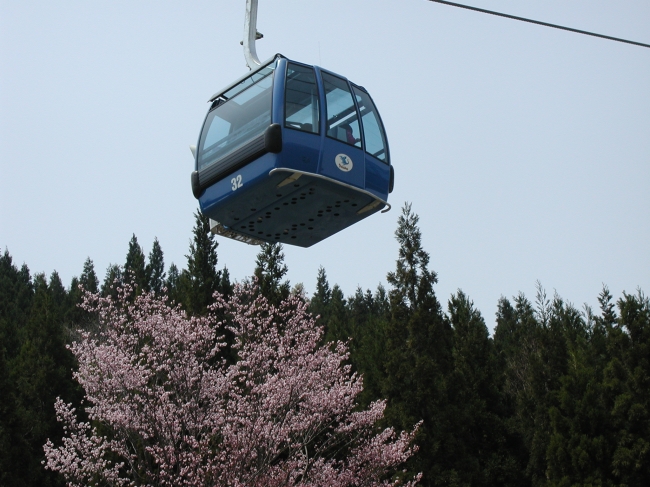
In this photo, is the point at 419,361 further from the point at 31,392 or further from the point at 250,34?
the point at 250,34

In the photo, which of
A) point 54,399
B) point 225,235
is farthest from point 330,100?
point 54,399

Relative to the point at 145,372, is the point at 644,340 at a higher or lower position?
higher

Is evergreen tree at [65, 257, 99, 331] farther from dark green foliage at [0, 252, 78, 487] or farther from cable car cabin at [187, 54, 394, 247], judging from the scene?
cable car cabin at [187, 54, 394, 247]

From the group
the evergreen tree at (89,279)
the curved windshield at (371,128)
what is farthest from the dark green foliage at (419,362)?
the evergreen tree at (89,279)

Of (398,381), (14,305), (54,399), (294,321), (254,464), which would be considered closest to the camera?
(254,464)

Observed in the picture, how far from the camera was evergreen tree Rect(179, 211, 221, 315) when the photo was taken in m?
28.5

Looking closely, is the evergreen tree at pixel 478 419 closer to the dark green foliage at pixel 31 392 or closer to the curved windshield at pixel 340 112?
the dark green foliage at pixel 31 392

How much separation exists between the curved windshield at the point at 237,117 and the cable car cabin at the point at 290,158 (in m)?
0.01

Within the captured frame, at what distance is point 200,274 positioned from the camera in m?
30.1

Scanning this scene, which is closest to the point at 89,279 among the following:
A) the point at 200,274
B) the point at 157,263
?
the point at 157,263

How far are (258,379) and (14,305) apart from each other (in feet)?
131

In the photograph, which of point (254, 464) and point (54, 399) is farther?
point (54, 399)

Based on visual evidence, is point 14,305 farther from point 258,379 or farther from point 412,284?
point 258,379

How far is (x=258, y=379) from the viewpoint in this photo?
1593 cm
